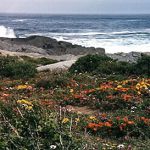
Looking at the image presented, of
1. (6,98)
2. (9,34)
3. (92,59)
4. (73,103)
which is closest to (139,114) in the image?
(73,103)

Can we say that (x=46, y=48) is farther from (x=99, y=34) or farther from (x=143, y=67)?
(x=143, y=67)

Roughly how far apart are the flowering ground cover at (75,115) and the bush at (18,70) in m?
0.67

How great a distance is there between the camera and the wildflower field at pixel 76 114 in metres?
6.61

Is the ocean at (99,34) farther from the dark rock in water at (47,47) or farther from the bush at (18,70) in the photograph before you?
the bush at (18,70)

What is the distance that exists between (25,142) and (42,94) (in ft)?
24.9

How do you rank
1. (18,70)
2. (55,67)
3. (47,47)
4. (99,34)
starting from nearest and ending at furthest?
(18,70) → (55,67) → (47,47) → (99,34)

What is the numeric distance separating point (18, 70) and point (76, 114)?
817cm

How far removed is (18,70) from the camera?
1864 centimetres

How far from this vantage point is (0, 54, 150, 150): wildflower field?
21.7ft

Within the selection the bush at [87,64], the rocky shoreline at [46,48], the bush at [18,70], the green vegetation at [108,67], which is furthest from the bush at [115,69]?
the rocky shoreline at [46,48]

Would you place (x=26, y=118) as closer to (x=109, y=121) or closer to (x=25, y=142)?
(x=25, y=142)

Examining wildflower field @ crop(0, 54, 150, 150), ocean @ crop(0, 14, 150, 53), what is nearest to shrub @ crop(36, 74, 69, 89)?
wildflower field @ crop(0, 54, 150, 150)

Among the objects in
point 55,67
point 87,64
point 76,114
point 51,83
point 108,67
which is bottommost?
point 55,67

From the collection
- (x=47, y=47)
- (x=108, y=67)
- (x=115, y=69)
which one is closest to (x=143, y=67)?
(x=115, y=69)
